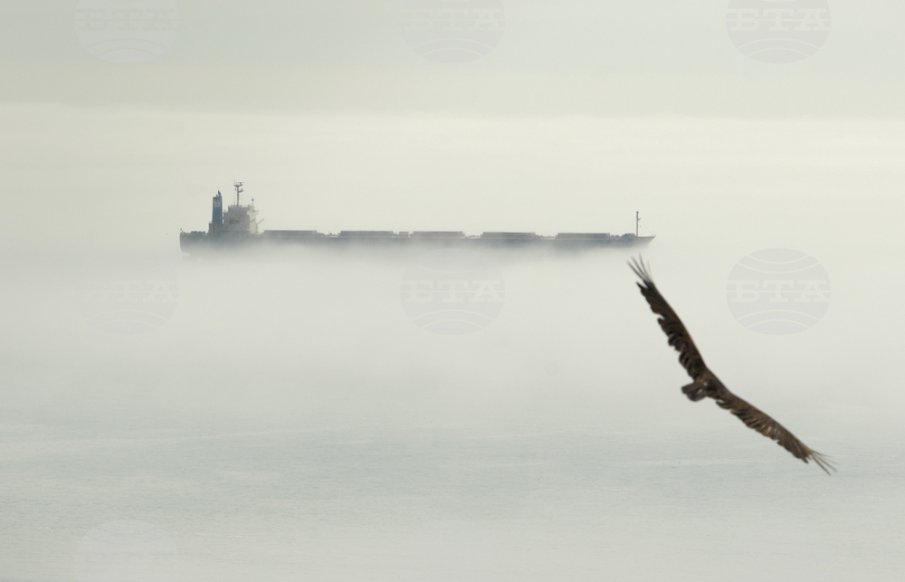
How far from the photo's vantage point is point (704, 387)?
70.6ft

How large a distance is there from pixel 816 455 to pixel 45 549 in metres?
189

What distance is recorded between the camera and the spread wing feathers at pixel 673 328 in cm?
2180

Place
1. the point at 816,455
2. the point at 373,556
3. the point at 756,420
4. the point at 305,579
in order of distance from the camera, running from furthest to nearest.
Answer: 1. the point at 373,556
2. the point at 305,579
3. the point at 756,420
4. the point at 816,455

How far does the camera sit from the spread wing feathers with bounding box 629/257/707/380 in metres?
21.8

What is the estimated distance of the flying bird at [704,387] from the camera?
21.2 meters

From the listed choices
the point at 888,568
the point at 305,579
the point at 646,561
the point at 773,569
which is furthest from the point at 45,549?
the point at 888,568

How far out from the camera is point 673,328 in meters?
22.3

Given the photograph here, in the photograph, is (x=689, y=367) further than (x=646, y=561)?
Answer: No

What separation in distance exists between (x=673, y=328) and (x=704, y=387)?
1.14 metres

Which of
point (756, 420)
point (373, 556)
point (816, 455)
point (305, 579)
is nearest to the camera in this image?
point (816, 455)

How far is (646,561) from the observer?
184 m

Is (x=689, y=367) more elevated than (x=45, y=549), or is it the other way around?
(x=689, y=367)

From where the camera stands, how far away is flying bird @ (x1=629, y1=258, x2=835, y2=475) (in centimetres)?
2122

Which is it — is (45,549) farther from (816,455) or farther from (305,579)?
(816,455)
